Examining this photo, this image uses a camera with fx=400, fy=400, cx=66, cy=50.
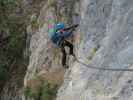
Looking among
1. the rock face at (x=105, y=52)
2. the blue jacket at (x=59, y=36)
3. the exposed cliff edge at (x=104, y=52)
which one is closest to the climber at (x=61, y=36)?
the blue jacket at (x=59, y=36)

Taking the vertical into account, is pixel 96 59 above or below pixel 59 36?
below

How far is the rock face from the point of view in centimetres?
545

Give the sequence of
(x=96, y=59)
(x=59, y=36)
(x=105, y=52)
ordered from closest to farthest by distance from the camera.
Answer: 1. (x=105, y=52)
2. (x=96, y=59)
3. (x=59, y=36)

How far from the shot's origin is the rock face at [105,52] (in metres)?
5.45

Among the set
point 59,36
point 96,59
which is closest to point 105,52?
point 96,59

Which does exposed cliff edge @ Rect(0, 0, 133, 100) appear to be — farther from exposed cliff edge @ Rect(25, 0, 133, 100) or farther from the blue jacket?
the blue jacket

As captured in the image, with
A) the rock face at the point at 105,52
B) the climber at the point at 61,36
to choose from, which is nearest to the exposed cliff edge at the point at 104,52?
the rock face at the point at 105,52

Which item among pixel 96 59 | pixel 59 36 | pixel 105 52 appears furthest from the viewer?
pixel 59 36

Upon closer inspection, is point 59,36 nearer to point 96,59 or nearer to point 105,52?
point 96,59

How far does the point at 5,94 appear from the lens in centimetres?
1476

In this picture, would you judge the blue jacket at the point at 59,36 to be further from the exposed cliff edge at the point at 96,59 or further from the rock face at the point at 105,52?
the rock face at the point at 105,52

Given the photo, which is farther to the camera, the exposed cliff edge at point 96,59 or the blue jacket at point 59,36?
the blue jacket at point 59,36

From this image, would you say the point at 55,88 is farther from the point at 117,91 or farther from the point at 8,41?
the point at 8,41

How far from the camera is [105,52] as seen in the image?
20.5ft
